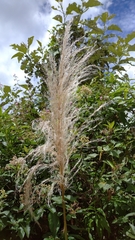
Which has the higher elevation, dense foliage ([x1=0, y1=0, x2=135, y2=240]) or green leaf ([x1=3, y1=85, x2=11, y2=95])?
green leaf ([x1=3, y1=85, x2=11, y2=95])

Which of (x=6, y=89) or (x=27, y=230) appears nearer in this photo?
(x=27, y=230)

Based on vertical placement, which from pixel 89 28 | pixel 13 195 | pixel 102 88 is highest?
pixel 89 28

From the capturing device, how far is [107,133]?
202cm

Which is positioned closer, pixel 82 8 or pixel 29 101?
pixel 29 101

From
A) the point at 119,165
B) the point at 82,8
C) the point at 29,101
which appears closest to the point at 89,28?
the point at 82,8

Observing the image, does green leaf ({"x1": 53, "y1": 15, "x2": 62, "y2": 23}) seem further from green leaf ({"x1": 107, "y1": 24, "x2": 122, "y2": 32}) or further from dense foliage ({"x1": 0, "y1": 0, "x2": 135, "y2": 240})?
dense foliage ({"x1": 0, "y1": 0, "x2": 135, "y2": 240})

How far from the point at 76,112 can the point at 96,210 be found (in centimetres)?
51

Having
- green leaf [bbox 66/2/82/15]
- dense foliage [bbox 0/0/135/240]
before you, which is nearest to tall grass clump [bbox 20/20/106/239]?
dense foliage [bbox 0/0/135/240]

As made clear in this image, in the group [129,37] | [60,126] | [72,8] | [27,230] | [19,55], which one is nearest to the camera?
[60,126]

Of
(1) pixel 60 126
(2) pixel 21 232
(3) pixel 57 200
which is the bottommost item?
(2) pixel 21 232

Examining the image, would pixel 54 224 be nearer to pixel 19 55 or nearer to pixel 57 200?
pixel 57 200

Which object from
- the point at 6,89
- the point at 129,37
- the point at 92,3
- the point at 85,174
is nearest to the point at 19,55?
the point at 6,89

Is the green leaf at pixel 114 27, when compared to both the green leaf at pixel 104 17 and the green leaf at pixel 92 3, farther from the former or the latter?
the green leaf at pixel 92 3

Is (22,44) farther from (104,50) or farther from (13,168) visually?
(13,168)
